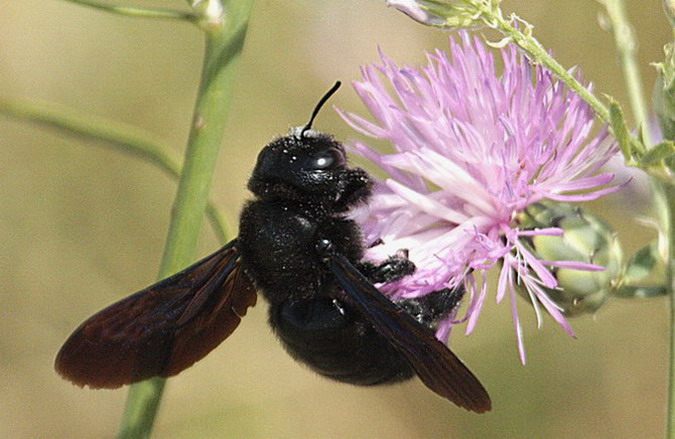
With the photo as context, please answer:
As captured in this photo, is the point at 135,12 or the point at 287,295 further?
the point at 287,295

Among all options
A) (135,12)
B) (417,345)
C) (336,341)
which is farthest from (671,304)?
(135,12)

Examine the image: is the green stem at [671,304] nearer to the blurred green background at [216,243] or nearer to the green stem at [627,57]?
the green stem at [627,57]

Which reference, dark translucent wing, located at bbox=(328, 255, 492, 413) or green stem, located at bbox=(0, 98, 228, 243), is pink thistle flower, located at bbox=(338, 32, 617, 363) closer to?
dark translucent wing, located at bbox=(328, 255, 492, 413)

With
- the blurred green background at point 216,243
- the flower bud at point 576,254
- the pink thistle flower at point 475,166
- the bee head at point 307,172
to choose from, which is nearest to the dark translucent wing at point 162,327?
the bee head at point 307,172

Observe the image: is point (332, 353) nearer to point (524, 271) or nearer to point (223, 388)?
point (524, 271)

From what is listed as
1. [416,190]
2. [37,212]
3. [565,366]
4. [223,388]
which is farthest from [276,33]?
[416,190]

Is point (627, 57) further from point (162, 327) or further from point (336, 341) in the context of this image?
point (162, 327)
